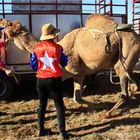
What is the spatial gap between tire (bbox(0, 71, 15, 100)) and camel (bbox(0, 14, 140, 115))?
113 cm

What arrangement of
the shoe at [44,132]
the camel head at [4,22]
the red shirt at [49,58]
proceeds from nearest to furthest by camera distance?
1. the red shirt at [49,58]
2. the shoe at [44,132]
3. the camel head at [4,22]

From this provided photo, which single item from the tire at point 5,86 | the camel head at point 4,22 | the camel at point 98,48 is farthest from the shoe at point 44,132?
the tire at point 5,86

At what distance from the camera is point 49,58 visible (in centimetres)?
669

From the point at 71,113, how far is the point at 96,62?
3.70ft

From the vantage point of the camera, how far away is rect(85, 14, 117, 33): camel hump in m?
8.55

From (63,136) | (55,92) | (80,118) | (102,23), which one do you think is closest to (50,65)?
(55,92)

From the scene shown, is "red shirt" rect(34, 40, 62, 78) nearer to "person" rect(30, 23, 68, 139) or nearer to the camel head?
"person" rect(30, 23, 68, 139)

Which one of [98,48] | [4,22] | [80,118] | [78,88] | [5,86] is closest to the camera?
[80,118]

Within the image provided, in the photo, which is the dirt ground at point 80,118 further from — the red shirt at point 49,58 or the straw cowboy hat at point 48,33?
the straw cowboy hat at point 48,33

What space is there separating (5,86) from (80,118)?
2469 mm

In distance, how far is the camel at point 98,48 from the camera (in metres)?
8.38

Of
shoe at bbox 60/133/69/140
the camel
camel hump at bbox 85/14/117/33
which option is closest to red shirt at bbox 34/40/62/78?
shoe at bbox 60/133/69/140

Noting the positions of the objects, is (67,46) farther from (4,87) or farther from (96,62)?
(4,87)

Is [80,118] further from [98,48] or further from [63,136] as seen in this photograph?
[98,48]
